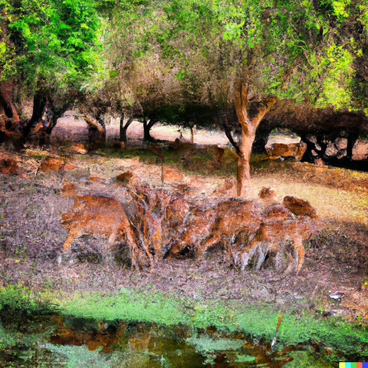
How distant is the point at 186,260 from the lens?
18.5 feet

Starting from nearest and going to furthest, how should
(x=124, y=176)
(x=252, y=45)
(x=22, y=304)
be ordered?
1. (x=22, y=304)
2. (x=252, y=45)
3. (x=124, y=176)

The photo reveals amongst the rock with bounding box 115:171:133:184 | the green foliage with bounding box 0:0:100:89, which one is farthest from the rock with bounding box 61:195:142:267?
the green foliage with bounding box 0:0:100:89

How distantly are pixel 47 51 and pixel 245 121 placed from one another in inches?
151

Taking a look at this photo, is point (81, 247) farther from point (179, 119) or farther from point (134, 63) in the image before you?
point (134, 63)

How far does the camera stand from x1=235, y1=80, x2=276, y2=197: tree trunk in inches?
246

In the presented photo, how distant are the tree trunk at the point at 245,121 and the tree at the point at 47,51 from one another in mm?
2773

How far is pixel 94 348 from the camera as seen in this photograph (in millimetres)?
4465

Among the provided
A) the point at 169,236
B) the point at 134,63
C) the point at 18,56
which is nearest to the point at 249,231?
the point at 169,236

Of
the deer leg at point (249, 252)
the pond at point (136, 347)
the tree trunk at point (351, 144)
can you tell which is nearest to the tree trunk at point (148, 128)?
the deer leg at point (249, 252)

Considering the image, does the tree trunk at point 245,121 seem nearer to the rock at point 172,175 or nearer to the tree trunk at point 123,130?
the rock at point 172,175

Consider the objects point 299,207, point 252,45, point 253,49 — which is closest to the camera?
point 252,45

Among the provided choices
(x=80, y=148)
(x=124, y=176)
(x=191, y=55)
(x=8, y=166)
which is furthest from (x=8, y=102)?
(x=191, y=55)

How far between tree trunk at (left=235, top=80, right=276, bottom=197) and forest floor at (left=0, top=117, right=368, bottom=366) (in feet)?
0.49

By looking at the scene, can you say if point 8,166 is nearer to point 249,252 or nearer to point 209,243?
point 209,243
